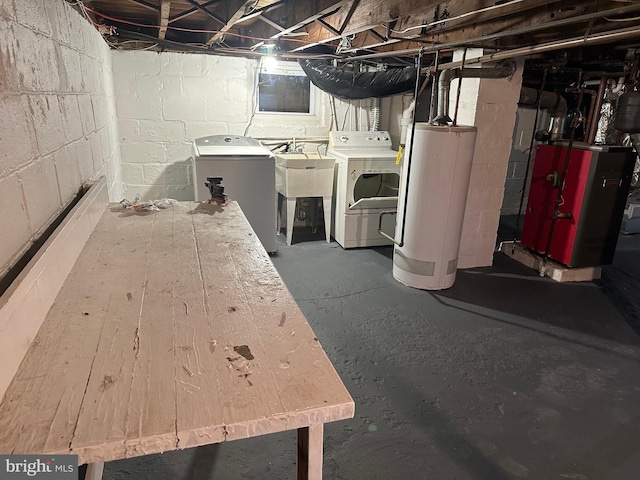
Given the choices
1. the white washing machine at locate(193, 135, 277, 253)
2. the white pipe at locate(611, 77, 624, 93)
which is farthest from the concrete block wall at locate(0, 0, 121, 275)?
the white pipe at locate(611, 77, 624, 93)

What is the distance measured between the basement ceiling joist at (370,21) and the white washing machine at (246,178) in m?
0.89

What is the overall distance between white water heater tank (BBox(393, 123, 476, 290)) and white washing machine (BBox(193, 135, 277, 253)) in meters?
1.15

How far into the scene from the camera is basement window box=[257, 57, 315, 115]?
13.8 feet

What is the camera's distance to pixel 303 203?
15.4ft

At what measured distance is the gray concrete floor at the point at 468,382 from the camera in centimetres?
167

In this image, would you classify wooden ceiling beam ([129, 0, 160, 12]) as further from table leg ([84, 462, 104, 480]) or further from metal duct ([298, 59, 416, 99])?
table leg ([84, 462, 104, 480])

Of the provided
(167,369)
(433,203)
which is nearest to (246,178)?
(433,203)

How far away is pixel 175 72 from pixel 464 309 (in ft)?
10.8

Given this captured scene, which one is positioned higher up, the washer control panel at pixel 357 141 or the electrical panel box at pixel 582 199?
the washer control panel at pixel 357 141

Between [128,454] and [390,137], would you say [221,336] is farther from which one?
[390,137]

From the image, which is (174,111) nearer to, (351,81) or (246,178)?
(246,178)

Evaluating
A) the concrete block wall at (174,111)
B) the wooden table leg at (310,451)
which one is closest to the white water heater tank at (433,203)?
the concrete block wall at (174,111)

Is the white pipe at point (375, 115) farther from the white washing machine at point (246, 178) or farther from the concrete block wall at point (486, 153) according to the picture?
the white washing machine at point (246, 178)

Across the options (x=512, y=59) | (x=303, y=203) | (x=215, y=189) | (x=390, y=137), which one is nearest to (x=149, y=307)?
(x=215, y=189)
